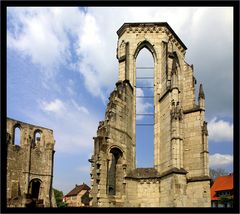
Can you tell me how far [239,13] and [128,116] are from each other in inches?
462

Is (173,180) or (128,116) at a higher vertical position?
(128,116)

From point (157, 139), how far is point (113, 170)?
302cm

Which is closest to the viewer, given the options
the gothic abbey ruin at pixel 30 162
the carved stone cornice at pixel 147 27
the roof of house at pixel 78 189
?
the carved stone cornice at pixel 147 27

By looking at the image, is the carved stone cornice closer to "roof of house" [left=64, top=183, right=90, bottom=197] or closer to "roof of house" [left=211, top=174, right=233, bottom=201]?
"roof of house" [left=211, top=174, right=233, bottom=201]

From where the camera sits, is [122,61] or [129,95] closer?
[129,95]

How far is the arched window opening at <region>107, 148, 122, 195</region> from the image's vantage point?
1470 cm

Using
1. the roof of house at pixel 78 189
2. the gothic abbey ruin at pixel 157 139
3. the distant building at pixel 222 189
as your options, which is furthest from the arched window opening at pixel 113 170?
the roof of house at pixel 78 189

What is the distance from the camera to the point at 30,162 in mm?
35594

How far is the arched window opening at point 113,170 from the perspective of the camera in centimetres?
1470

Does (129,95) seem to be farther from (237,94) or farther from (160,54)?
(237,94)

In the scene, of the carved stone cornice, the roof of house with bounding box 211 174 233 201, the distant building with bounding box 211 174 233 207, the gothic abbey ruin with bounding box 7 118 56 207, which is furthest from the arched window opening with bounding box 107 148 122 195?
the roof of house with bounding box 211 174 233 201

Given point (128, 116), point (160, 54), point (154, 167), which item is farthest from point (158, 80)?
point (154, 167)

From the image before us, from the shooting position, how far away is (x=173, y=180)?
581 inches

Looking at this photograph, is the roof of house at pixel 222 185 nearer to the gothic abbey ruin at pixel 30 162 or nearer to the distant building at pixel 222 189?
the distant building at pixel 222 189
